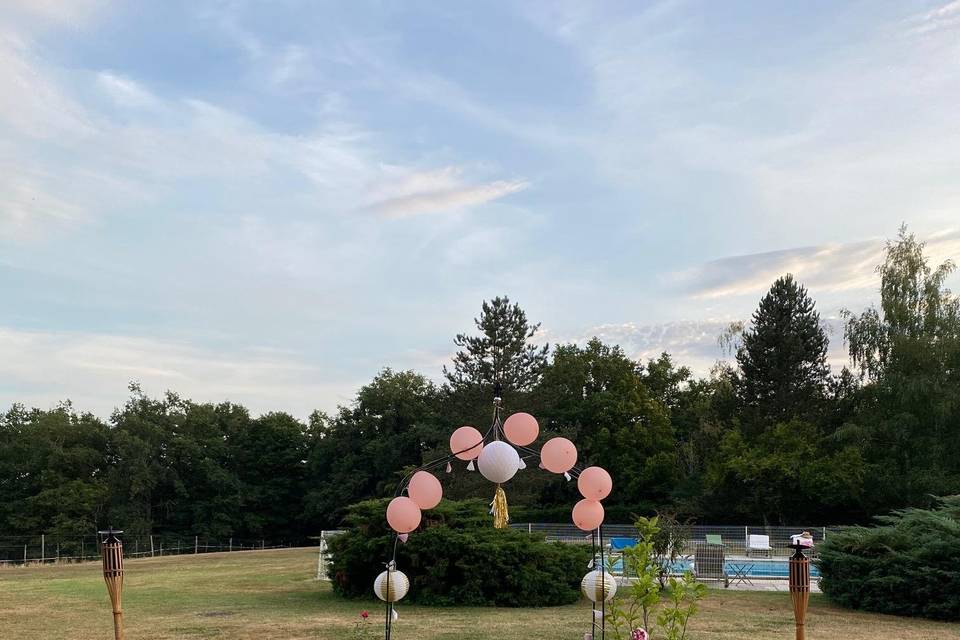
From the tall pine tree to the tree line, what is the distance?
0.30ft

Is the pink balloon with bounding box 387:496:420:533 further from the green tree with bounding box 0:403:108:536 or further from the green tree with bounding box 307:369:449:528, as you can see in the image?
the green tree with bounding box 0:403:108:536

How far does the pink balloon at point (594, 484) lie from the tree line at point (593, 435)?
25363 millimetres

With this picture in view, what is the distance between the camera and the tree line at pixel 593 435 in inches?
1388

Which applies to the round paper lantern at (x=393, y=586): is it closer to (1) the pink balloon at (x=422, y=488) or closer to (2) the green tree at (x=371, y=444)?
(1) the pink balloon at (x=422, y=488)

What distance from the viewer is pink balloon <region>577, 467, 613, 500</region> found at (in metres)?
9.35

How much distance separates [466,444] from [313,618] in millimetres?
4219

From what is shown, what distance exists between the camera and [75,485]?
154ft

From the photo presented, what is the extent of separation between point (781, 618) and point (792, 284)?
103ft

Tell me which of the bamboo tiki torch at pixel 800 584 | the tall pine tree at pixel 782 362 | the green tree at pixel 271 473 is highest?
the tall pine tree at pixel 782 362

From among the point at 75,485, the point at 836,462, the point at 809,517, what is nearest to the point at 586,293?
the point at 836,462

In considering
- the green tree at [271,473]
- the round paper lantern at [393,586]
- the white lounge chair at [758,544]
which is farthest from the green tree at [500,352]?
the round paper lantern at [393,586]

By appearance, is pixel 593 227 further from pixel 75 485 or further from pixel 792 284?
pixel 75 485

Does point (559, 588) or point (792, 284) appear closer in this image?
point (559, 588)

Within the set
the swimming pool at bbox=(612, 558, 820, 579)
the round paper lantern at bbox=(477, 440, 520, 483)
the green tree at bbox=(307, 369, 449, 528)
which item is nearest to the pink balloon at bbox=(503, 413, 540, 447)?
the round paper lantern at bbox=(477, 440, 520, 483)
